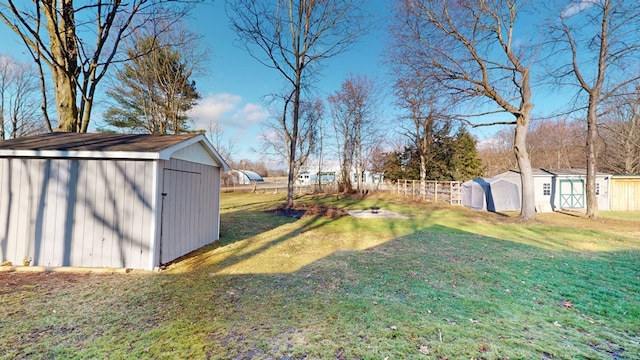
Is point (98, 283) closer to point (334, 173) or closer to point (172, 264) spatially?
point (172, 264)

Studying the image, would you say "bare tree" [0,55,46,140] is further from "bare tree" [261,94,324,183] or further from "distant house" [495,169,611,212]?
"distant house" [495,169,611,212]

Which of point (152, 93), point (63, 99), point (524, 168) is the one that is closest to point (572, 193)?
point (524, 168)

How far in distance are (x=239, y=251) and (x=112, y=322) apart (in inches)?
124

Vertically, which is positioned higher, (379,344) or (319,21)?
(319,21)

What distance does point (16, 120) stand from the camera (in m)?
22.2

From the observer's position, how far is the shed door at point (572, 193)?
16062mm

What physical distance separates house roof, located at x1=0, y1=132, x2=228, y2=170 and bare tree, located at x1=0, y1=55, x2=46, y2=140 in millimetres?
23500

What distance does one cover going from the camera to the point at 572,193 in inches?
633

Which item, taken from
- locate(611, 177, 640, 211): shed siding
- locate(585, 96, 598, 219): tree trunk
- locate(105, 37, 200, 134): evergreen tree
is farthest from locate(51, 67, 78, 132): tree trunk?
locate(611, 177, 640, 211): shed siding

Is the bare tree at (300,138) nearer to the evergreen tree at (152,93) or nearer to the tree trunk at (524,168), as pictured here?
the evergreen tree at (152,93)

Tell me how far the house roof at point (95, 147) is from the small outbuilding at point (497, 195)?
1521cm

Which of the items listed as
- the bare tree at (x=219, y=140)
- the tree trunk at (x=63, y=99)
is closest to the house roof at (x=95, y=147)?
the tree trunk at (x=63, y=99)

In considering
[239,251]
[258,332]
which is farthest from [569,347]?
[239,251]

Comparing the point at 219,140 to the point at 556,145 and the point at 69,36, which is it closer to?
the point at 69,36
